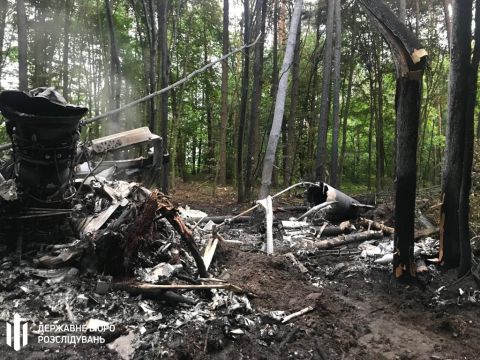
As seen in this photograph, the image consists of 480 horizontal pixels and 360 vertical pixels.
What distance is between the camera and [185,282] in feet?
13.6

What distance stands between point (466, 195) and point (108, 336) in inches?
165

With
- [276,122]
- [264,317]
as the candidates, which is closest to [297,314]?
[264,317]

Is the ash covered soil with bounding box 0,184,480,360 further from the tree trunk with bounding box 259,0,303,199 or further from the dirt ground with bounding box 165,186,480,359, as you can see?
the tree trunk with bounding box 259,0,303,199

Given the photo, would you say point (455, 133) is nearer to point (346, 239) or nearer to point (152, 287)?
point (346, 239)

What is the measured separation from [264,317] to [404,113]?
9.33 ft

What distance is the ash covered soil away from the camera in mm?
3082

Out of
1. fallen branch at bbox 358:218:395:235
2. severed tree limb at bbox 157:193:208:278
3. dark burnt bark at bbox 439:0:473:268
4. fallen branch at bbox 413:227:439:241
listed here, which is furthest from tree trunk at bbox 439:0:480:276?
severed tree limb at bbox 157:193:208:278

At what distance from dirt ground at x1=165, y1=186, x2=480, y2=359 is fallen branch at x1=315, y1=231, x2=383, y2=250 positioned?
690 mm

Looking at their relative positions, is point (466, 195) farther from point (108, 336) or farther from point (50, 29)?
point (50, 29)

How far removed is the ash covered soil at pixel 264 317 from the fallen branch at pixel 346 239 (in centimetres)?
149

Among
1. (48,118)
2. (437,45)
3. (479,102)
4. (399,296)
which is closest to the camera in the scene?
(48,118)

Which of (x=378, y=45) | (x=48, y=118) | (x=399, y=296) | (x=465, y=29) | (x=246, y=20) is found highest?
(x=378, y=45)

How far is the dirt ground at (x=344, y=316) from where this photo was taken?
3236mm

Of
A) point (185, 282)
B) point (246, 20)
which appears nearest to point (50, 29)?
point (246, 20)
